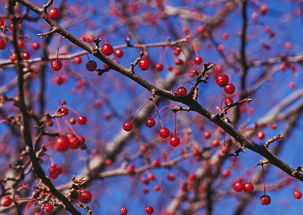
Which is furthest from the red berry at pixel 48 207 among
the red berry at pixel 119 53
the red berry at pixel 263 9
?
the red berry at pixel 263 9

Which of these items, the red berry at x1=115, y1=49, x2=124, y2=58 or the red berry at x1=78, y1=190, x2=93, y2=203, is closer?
the red berry at x1=78, y1=190, x2=93, y2=203

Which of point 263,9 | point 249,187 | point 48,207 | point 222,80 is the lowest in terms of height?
point 48,207

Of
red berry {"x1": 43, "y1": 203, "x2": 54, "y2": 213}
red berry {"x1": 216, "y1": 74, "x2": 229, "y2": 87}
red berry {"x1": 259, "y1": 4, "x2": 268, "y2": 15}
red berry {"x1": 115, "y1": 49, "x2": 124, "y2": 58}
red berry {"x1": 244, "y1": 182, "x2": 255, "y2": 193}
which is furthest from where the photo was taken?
red berry {"x1": 259, "y1": 4, "x2": 268, "y2": 15}

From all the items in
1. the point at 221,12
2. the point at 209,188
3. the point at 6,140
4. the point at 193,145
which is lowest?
the point at 209,188

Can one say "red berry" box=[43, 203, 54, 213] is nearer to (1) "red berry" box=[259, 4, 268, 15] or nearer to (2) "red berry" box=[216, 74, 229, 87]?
(2) "red berry" box=[216, 74, 229, 87]

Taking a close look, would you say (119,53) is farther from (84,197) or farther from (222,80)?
(84,197)

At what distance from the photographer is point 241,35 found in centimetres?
425

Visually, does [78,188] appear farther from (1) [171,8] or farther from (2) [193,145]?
(1) [171,8]

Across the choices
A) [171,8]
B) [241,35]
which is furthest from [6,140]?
[241,35]

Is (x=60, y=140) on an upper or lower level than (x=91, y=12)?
lower

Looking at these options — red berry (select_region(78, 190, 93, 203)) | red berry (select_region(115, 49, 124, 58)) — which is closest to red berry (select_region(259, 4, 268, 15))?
red berry (select_region(115, 49, 124, 58))

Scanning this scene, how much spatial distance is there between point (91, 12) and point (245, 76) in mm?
4024

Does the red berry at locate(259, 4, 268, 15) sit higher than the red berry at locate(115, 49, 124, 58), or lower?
higher

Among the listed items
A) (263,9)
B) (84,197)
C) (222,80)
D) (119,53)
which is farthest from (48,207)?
(263,9)
